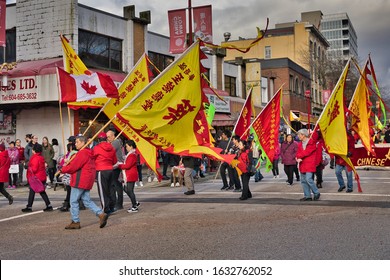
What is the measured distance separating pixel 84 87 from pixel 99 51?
11.1 m

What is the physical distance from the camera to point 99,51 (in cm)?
2170

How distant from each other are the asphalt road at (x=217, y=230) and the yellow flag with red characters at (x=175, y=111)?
1413mm

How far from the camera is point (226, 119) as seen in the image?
26.7 meters

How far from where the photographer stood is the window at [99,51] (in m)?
20.9

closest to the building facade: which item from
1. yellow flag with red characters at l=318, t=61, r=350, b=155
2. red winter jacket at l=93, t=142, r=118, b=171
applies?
yellow flag with red characters at l=318, t=61, r=350, b=155

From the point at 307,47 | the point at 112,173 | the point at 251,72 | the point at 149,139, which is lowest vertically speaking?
the point at 112,173

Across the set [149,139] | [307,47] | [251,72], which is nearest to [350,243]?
[149,139]

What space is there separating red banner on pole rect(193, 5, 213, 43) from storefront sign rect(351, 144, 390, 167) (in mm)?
7932

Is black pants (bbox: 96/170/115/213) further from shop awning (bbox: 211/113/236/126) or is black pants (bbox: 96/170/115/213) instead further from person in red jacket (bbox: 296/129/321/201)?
shop awning (bbox: 211/113/236/126)

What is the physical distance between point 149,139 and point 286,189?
19.6ft

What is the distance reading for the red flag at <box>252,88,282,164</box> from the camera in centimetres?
1411

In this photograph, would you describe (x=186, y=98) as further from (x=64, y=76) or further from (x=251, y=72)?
(x=251, y=72)

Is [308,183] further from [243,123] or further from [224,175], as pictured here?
[243,123]

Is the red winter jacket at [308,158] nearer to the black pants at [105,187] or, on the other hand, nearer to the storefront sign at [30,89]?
the black pants at [105,187]
